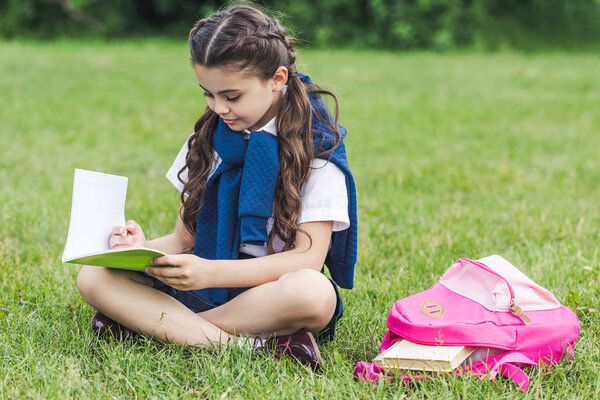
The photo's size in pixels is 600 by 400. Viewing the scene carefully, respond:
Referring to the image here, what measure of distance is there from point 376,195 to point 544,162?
5.55ft

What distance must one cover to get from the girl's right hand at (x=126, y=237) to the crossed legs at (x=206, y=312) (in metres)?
0.10

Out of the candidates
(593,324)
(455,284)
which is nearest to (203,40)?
(455,284)

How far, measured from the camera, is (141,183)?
15.8 feet

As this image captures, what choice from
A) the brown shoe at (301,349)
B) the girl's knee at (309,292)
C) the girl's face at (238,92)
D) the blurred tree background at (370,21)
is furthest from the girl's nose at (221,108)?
the blurred tree background at (370,21)

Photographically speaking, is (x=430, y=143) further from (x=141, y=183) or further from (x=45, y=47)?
(x=45, y=47)

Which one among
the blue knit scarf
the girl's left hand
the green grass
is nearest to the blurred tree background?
the green grass

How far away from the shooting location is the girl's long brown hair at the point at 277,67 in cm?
223

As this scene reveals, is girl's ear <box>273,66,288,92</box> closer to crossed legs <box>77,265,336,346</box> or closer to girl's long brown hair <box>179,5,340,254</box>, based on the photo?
girl's long brown hair <box>179,5,340,254</box>

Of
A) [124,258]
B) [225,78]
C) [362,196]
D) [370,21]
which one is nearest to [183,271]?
[124,258]

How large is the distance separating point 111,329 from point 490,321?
A: 130cm

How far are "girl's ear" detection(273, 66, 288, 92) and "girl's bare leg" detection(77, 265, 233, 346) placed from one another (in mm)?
826

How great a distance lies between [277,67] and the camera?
2336 mm

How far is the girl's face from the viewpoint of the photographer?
2.26 metres

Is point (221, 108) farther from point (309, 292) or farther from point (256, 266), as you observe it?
point (309, 292)
